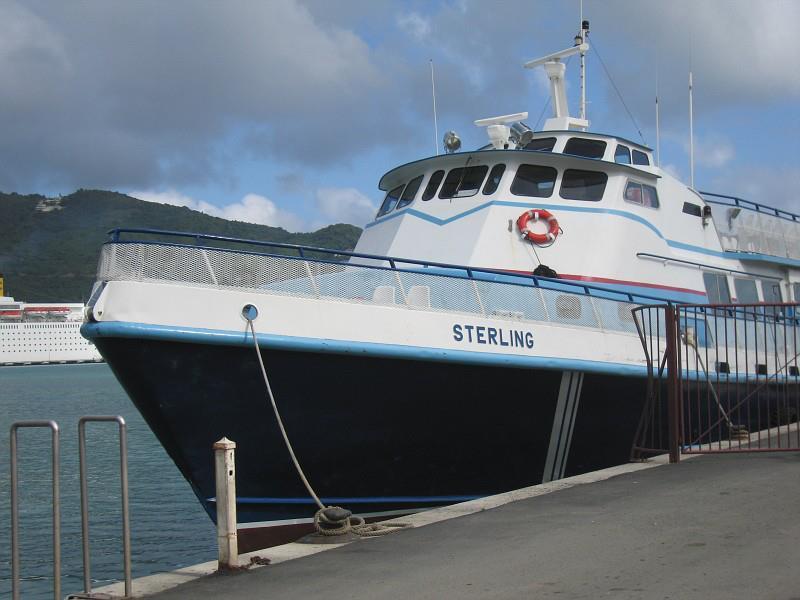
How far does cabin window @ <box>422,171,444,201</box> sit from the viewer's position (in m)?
12.0

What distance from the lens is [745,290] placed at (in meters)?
13.7

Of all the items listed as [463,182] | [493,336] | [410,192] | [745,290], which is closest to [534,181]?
[463,182]

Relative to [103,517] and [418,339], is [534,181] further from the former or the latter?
[103,517]

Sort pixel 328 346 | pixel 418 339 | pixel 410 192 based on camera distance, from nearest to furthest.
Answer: pixel 328 346 → pixel 418 339 → pixel 410 192

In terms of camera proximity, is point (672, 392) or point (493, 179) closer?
point (672, 392)

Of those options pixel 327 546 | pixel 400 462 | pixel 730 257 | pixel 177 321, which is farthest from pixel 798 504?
pixel 730 257

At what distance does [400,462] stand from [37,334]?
391 ft

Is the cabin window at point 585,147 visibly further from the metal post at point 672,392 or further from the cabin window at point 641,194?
the metal post at point 672,392

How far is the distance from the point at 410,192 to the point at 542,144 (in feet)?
6.35

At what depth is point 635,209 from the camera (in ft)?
38.9

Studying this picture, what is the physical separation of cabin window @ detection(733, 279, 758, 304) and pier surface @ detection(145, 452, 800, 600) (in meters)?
6.86

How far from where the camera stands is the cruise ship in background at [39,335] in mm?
116812

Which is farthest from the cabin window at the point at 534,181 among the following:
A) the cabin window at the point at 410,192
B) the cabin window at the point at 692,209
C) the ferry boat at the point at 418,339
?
the cabin window at the point at 692,209

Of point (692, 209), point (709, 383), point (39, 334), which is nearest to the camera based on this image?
point (709, 383)
